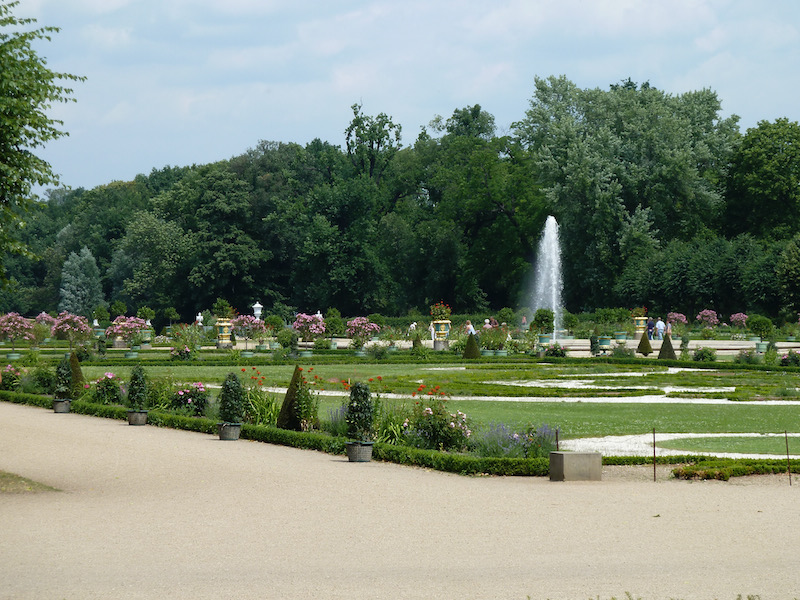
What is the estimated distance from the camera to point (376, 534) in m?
8.98

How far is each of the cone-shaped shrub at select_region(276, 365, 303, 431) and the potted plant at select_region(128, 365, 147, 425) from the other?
3708 millimetres

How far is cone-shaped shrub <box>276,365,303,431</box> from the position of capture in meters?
16.6

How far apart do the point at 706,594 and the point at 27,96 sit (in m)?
9.36

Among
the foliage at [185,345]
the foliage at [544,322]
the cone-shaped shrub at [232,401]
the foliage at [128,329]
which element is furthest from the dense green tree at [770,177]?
the cone-shaped shrub at [232,401]

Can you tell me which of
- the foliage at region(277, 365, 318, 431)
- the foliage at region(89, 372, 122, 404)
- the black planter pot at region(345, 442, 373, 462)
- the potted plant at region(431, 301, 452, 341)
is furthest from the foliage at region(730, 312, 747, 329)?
→ the black planter pot at region(345, 442, 373, 462)

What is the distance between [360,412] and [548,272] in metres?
48.2

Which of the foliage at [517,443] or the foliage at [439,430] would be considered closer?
the foliage at [517,443]

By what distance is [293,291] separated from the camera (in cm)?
7112

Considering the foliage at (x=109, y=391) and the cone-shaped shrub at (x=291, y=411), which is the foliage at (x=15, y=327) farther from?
the cone-shaped shrub at (x=291, y=411)

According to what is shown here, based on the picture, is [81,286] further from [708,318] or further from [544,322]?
[708,318]

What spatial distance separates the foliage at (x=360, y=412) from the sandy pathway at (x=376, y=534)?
730 mm

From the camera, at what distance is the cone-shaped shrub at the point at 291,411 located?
54.4ft

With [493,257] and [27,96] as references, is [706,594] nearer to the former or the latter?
[27,96]

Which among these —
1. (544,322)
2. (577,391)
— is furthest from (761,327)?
(577,391)
